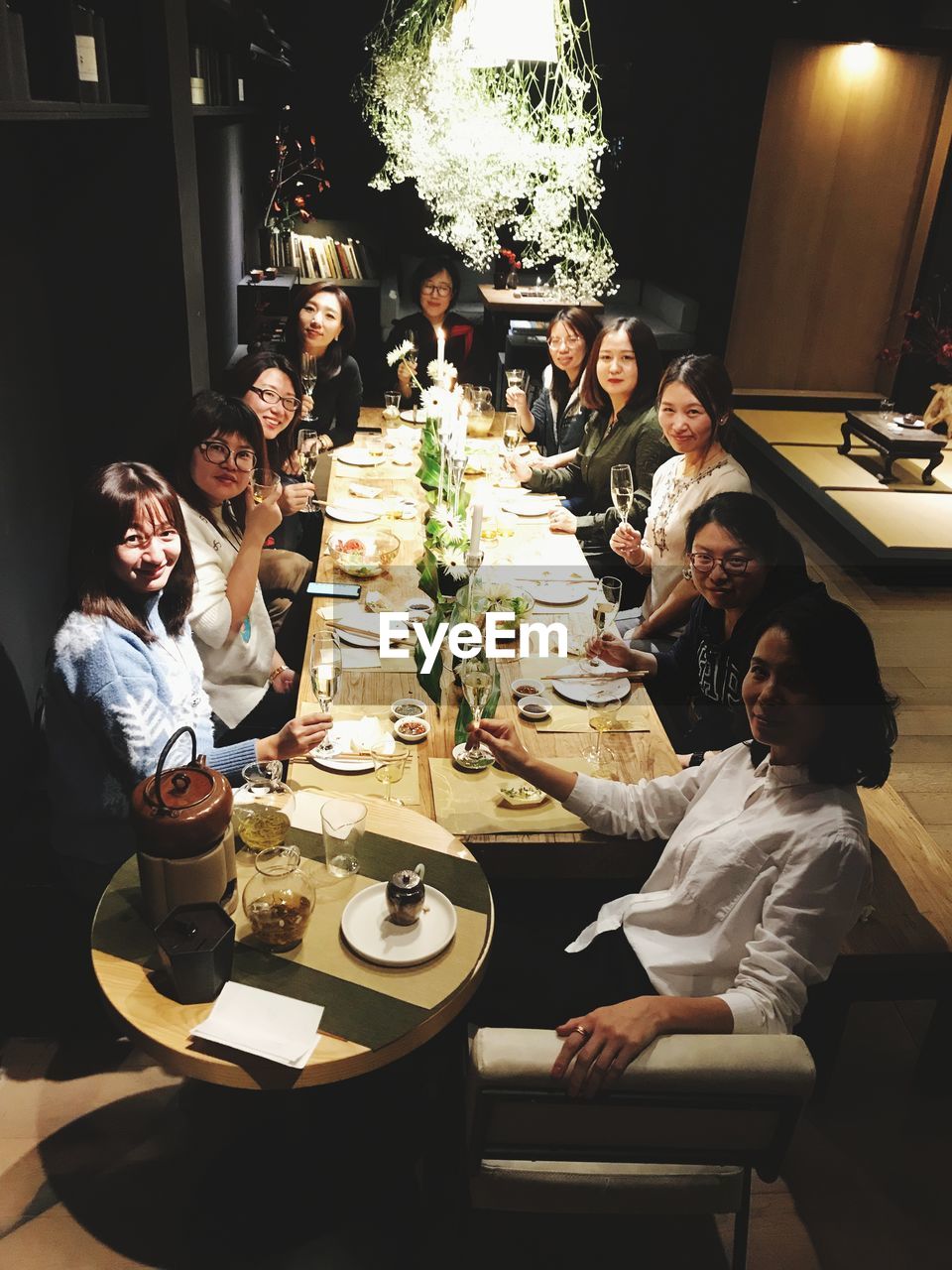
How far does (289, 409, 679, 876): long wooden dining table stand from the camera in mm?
1982

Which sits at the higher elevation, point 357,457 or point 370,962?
point 357,457

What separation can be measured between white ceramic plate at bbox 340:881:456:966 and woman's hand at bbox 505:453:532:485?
2.43 meters

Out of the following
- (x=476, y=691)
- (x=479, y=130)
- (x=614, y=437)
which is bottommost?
(x=476, y=691)

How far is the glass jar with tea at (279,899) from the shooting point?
1.66m

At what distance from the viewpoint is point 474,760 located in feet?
6.92

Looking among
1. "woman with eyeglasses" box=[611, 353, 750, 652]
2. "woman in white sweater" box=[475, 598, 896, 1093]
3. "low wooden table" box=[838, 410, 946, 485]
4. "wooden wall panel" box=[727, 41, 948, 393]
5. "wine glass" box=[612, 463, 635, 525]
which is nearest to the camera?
"woman in white sweater" box=[475, 598, 896, 1093]

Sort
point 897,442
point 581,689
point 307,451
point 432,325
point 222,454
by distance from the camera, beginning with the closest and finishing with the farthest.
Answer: point 581,689 < point 222,454 < point 307,451 < point 432,325 < point 897,442

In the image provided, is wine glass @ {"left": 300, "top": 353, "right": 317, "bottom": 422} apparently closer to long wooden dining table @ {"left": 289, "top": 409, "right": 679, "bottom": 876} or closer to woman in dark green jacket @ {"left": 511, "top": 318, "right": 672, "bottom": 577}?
long wooden dining table @ {"left": 289, "top": 409, "right": 679, "bottom": 876}

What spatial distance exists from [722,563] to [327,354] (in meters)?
2.66

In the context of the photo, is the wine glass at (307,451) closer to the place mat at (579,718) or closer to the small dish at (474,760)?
the place mat at (579,718)

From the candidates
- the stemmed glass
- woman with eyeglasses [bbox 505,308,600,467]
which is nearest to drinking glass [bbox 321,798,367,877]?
the stemmed glass

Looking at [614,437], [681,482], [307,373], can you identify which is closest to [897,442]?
[614,437]

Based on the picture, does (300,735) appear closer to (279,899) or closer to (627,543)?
(279,899)

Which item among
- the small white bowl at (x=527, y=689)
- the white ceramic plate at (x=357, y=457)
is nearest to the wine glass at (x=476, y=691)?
the small white bowl at (x=527, y=689)
